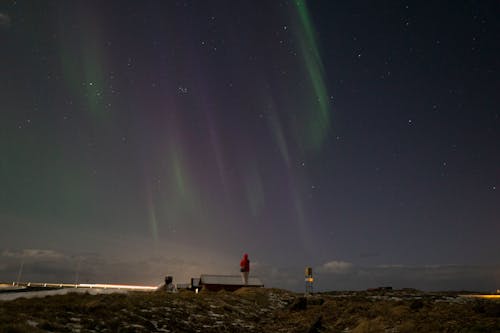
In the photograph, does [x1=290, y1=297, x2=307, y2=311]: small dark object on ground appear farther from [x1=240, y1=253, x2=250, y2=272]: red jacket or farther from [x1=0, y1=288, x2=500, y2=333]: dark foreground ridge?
[x1=240, y1=253, x2=250, y2=272]: red jacket

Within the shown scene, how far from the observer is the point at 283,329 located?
57.2ft

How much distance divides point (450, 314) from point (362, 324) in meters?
3.74

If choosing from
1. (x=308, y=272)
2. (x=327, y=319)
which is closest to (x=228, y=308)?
(x=327, y=319)

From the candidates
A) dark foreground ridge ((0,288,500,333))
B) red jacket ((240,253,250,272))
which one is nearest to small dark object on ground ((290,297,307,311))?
dark foreground ridge ((0,288,500,333))

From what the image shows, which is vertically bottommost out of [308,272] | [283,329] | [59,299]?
[283,329]

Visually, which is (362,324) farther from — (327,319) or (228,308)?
(228,308)

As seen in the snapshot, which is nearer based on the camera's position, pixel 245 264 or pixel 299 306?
pixel 299 306

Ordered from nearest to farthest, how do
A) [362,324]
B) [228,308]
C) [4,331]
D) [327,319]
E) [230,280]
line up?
[4,331]
[362,324]
[327,319]
[228,308]
[230,280]

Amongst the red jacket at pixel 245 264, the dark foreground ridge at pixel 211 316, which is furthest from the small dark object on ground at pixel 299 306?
the red jacket at pixel 245 264

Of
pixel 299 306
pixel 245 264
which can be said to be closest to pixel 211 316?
pixel 299 306

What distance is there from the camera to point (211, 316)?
59.1ft

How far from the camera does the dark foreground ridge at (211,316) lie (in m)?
11.8

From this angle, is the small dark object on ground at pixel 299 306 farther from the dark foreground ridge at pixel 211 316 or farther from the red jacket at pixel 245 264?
the red jacket at pixel 245 264

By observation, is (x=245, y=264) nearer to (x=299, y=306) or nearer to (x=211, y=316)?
(x=299, y=306)
